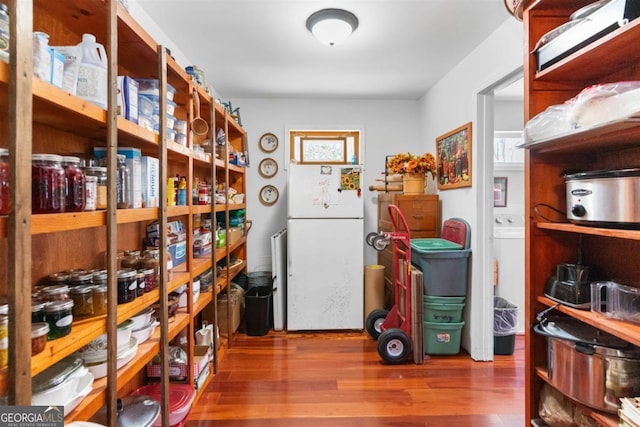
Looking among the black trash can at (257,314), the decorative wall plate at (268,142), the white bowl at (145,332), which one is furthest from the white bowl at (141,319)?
the decorative wall plate at (268,142)

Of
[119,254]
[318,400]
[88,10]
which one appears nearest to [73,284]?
[119,254]

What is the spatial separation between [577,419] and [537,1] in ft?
5.57

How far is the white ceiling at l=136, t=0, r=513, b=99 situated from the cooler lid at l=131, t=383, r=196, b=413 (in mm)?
2252

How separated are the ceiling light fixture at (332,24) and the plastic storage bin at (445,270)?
1712 millimetres

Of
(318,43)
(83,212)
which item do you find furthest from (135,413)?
(318,43)

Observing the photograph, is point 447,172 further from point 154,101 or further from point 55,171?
point 55,171

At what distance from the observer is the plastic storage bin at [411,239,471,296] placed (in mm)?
2662

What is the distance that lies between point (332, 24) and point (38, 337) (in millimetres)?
2117

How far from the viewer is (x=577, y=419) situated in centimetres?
129

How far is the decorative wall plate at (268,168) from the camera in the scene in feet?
12.7

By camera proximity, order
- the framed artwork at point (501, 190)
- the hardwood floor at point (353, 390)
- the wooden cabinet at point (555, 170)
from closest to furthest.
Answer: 1. the wooden cabinet at point (555, 170)
2. the hardwood floor at point (353, 390)
3. the framed artwork at point (501, 190)

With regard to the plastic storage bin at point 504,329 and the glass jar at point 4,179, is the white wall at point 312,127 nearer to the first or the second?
the plastic storage bin at point 504,329

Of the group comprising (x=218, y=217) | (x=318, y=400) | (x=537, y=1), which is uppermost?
(x=537, y=1)

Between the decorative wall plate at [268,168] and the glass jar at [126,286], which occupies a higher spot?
the decorative wall plate at [268,168]
